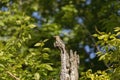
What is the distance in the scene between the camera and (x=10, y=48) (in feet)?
28.2

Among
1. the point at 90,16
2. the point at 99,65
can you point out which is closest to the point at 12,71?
the point at 99,65

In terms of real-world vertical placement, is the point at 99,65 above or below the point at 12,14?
below

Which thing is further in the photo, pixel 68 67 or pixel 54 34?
pixel 54 34

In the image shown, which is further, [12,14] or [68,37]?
[68,37]

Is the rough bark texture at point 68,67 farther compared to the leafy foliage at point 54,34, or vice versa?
the leafy foliage at point 54,34

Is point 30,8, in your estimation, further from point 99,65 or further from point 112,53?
point 112,53

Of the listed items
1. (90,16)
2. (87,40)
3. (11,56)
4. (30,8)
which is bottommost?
(11,56)

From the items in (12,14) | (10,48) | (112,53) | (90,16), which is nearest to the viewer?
(112,53)

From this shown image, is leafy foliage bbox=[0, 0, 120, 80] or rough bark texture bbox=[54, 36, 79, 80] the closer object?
rough bark texture bbox=[54, 36, 79, 80]

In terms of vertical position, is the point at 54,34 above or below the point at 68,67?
above

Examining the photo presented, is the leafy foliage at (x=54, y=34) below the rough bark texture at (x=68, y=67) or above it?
above

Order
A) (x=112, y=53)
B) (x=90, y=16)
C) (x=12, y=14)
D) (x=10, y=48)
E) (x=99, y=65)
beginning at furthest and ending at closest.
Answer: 1. (x=90, y=16)
2. (x=12, y=14)
3. (x=99, y=65)
4. (x=10, y=48)
5. (x=112, y=53)

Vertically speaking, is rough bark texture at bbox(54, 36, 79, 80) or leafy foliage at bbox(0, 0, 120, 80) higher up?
leafy foliage at bbox(0, 0, 120, 80)

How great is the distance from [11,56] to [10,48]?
0.19 metres
